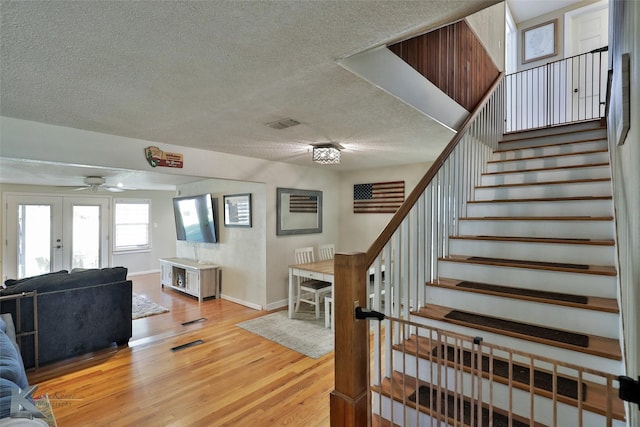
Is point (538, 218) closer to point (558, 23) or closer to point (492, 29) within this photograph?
point (492, 29)

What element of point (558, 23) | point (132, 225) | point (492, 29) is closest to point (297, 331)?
point (492, 29)

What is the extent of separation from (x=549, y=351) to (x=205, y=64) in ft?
7.73

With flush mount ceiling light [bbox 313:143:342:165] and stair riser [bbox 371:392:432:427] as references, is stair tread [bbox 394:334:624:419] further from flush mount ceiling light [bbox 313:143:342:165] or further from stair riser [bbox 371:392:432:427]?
flush mount ceiling light [bbox 313:143:342:165]

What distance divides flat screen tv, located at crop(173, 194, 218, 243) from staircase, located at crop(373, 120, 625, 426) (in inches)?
166

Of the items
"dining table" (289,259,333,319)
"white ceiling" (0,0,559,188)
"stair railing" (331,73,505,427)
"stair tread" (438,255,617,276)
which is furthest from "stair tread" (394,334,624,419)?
"dining table" (289,259,333,319)

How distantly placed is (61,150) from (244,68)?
211 centimetres

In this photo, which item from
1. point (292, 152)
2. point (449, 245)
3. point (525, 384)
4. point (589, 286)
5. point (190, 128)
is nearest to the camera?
point (525, 384)

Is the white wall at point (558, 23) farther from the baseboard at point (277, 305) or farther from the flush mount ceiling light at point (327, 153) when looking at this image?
the baseboard at point (277, 305)

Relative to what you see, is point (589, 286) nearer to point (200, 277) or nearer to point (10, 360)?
point (10, 360)

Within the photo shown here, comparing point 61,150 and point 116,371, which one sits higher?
point 61,150

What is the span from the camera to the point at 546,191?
9.05 ft

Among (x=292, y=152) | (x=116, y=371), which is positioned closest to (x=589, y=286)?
(x=292, y=152)

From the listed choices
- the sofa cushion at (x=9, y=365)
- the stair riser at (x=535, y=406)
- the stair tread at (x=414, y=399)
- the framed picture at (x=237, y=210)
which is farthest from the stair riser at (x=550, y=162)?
the sofa cushion at (x=9, y=365)

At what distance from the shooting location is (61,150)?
2.69 m
